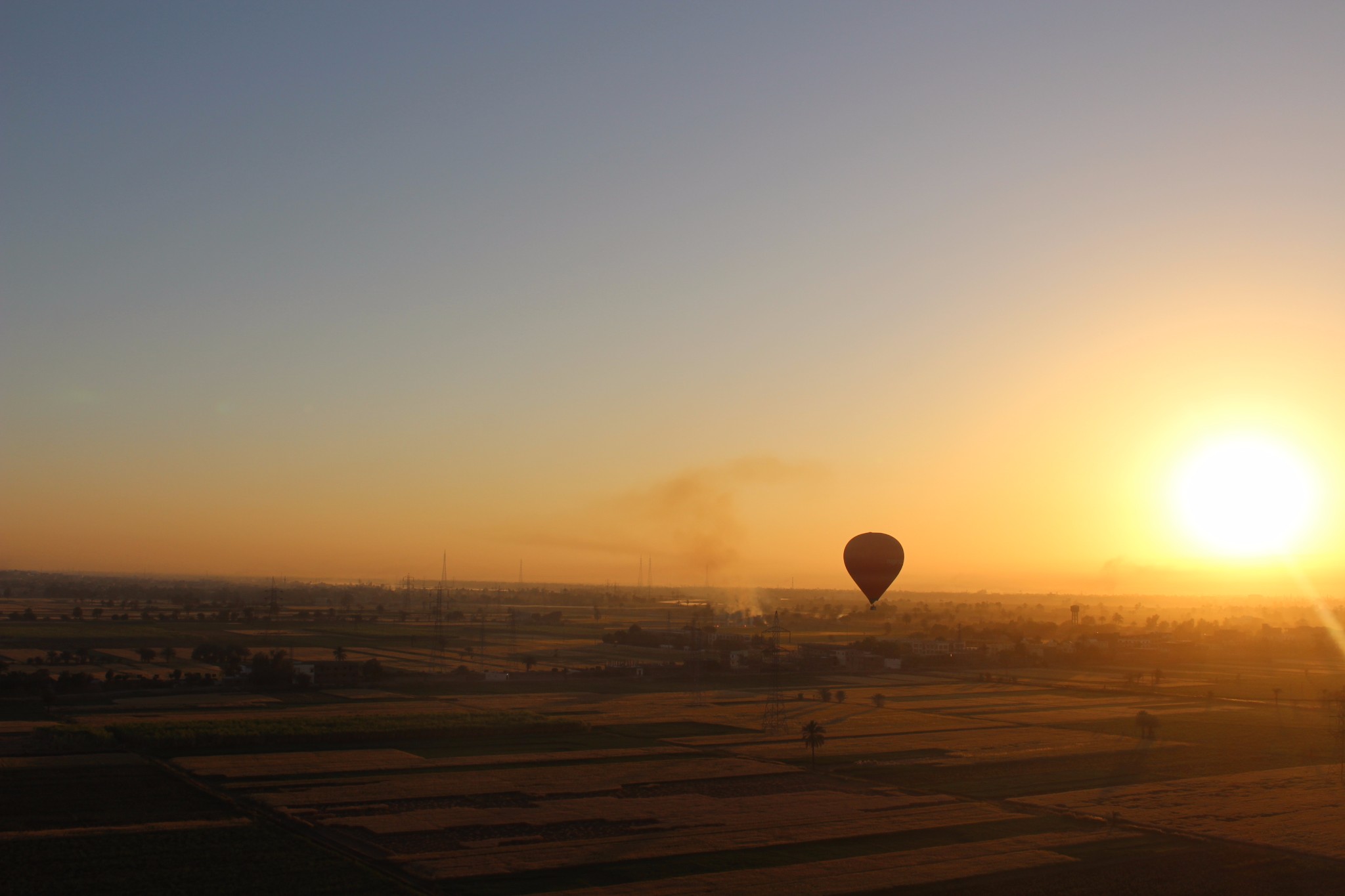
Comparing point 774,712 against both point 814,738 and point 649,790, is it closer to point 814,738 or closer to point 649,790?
point 814,738

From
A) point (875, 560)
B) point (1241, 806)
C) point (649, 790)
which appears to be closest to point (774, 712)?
point (875, 560)

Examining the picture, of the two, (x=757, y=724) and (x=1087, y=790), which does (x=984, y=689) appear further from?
(x=1087, y=790)

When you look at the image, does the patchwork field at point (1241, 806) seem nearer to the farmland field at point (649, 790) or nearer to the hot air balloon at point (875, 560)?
the farmland field at point (649, 790)

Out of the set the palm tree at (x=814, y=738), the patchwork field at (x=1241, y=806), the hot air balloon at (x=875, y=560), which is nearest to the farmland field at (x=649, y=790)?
the patchwork field at (x=1241, y=806)

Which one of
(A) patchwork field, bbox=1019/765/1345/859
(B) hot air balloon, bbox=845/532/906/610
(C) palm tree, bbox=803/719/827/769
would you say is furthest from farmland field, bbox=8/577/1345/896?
(B) hot air balloon, bbox=845/532/906/610

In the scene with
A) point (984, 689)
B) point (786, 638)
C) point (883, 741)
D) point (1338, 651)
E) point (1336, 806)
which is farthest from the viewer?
point (786, 638)

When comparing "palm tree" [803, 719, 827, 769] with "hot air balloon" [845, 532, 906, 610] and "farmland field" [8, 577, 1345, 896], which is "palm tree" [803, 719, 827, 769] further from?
"hot air balloon" [845, 532, 906, 610]

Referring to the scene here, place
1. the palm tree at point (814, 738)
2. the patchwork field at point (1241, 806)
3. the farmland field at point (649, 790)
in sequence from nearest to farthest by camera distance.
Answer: the farmland field at point (649, 790) < the patchwork field at point (1241, 806) < the palm tree at point (814, 738)

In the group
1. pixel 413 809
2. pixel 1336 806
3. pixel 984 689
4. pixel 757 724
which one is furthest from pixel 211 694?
pixel 1336 806
